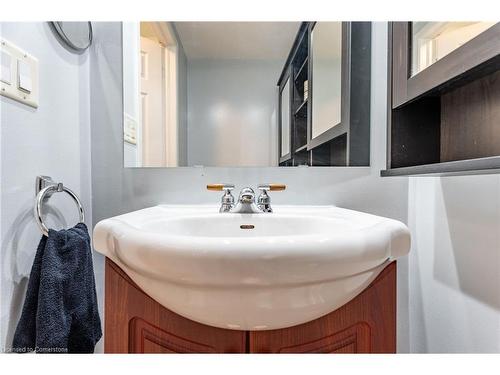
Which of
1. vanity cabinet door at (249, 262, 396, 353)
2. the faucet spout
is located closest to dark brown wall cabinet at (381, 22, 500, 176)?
vanity cabinet door at (249, 262, 396, 353)

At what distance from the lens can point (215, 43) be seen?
0.88 meters

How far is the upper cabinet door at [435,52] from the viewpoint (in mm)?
477

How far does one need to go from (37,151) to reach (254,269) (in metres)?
0.61

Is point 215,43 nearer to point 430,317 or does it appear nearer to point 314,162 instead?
point 314,162

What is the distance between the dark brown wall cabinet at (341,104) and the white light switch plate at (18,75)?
1.97ft

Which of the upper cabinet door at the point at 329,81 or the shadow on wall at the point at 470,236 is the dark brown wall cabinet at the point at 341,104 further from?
the shadow on wall at the point at 470,236

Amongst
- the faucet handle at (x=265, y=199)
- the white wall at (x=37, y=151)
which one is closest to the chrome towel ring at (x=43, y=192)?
the white wall at (x=37, y=151)

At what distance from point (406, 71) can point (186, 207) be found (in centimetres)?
63

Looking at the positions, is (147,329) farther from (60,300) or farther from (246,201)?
(246,201)

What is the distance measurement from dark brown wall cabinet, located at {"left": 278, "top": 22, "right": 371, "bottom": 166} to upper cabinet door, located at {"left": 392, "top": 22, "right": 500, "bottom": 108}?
0.44 feet

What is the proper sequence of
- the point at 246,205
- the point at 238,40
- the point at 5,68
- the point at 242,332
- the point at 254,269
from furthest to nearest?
1. the point at 238,40
2. the point at 246,205
3. the point at 5,68
4. the point at 242,332
5. the point at 254,269

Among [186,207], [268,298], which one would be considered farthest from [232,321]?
[186,207]

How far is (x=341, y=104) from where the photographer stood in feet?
2.94

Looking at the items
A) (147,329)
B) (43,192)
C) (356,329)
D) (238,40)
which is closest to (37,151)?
(43,192)
